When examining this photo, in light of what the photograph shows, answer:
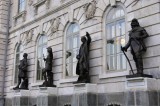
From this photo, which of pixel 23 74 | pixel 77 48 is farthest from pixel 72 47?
pixel 23 74

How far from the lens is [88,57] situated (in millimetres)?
12641

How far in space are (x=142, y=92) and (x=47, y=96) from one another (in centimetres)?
581

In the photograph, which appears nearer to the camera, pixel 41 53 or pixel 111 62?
pixel 111 62

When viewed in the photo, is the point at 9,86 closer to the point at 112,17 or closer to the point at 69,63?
the point at 69,63

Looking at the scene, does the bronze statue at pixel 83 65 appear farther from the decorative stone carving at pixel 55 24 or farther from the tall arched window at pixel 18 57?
the tall arched window at pixel 18 57

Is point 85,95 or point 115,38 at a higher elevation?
point 115,38

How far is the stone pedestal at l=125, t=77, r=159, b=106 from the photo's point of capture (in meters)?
9.30

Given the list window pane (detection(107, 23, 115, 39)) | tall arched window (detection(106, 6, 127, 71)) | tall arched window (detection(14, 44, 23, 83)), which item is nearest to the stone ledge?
tall arched window (detection(106, 6, 127, 71))

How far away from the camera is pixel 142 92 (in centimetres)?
938

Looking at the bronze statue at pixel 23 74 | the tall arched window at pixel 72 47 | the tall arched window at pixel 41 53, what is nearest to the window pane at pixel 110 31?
the tall arched window at pixel 72 47

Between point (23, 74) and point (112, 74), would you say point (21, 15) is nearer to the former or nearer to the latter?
point (23, 74)

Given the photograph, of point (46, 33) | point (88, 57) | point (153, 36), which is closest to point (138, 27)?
point (153, 36)

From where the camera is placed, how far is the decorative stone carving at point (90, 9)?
13.0 metres

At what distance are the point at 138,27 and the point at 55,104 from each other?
598 centimetres
